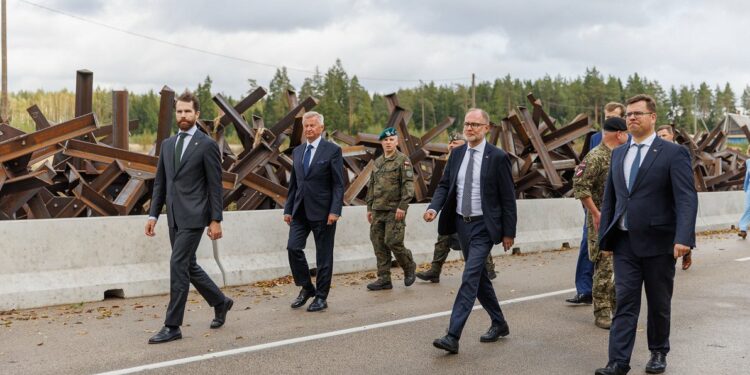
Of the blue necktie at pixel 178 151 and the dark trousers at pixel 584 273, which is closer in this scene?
the blue necktie at pixel 178 151

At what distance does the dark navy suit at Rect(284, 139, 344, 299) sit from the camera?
8.90 meters

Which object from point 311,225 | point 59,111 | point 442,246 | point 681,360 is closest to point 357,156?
point 442,246

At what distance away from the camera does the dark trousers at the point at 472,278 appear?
21.9 ft

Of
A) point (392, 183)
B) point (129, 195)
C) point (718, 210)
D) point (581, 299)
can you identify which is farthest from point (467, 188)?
point (718, 210)

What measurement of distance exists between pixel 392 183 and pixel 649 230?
4.96 meters

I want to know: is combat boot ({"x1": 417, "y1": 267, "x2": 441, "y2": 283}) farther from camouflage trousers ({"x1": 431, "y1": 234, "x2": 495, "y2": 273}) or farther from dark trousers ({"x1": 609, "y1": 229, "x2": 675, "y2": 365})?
dark trousers ({"x1": 609, "y1": 229, "x2": 675, "y2": 365})

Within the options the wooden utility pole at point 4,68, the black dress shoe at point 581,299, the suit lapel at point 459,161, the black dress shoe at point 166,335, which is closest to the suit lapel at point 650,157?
the suit lapel at point 459,161

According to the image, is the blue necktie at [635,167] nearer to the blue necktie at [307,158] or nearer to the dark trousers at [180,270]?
the dark trousers at [180,270]

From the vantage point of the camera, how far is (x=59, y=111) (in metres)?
98.2

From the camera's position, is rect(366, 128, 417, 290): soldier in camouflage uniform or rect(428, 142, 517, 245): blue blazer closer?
rect(428, 142, 517, 245): blue blazer

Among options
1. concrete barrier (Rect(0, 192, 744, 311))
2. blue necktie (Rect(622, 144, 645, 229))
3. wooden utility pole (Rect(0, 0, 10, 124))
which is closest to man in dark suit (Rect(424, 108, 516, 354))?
blue necktie (Rect(622, 144, 645, 229))

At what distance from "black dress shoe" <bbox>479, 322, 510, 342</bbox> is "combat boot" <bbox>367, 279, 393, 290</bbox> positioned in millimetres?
3168

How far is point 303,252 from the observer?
29.3 feet

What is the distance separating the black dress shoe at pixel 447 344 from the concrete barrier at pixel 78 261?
Result: 432cm
